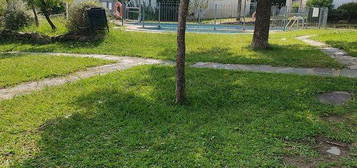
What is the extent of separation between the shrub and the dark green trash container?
67.8 ft

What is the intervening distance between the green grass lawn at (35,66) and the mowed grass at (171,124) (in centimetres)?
114

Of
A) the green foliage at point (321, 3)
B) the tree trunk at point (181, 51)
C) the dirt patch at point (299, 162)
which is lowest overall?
the dirt patch at point (299, 162)

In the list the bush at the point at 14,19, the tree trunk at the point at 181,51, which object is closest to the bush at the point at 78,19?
the bush at the point at 14,19

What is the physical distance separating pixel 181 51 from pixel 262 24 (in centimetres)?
637

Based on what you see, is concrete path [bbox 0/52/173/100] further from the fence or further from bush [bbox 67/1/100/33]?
the fence

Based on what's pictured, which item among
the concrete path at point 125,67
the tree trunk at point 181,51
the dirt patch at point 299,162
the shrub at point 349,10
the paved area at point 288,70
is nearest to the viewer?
the dirt patch at point 299,162

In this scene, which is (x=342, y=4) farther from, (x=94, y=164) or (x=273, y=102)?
(x=94, y=164)

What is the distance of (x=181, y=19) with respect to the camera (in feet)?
15.7

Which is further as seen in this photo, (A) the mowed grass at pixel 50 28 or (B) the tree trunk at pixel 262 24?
(A) the mowed grass at pixel 50 28

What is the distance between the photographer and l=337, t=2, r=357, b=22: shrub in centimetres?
2506

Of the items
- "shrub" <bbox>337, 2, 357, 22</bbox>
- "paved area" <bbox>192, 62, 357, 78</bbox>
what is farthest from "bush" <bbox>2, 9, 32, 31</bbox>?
"shrub" <bbox>337, 2, 357, 22</bbox>

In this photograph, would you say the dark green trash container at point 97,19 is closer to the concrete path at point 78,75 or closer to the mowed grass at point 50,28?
the mowed grass at point 50,28

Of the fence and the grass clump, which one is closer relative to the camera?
the grass clump

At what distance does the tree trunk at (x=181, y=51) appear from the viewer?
15.6 ft
